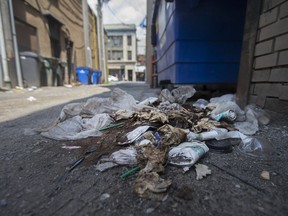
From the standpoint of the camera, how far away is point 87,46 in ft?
39.0

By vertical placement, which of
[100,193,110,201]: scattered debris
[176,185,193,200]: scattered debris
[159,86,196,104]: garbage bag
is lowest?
[100,193,110,201]: scattered debris

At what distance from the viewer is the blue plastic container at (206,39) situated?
2285mm

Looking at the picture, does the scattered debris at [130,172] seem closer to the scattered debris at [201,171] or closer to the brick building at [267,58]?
the scattered debris at [201,171]

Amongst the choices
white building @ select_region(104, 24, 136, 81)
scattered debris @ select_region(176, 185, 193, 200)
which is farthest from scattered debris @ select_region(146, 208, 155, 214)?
white building @ select_region(104, 24, 136, 81)

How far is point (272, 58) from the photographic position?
140cm

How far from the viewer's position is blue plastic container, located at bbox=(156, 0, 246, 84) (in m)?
2.29

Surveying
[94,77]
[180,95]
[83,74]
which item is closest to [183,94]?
[180,95]

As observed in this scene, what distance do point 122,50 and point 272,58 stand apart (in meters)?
30.0

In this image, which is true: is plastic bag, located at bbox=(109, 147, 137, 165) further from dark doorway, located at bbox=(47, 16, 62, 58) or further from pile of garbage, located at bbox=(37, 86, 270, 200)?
dark doorway, located at bbox=(47, 16, 62, 58)

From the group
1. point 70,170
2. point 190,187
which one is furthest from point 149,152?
point 70,170

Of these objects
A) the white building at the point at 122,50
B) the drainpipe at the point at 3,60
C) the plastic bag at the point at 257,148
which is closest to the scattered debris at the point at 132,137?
the plastic bag at the point at 257,148

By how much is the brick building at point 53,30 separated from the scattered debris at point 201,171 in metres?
6.67

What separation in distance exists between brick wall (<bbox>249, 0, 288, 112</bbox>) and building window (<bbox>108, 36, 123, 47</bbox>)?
29768mm

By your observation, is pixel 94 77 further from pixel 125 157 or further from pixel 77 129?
pixel 125 157
